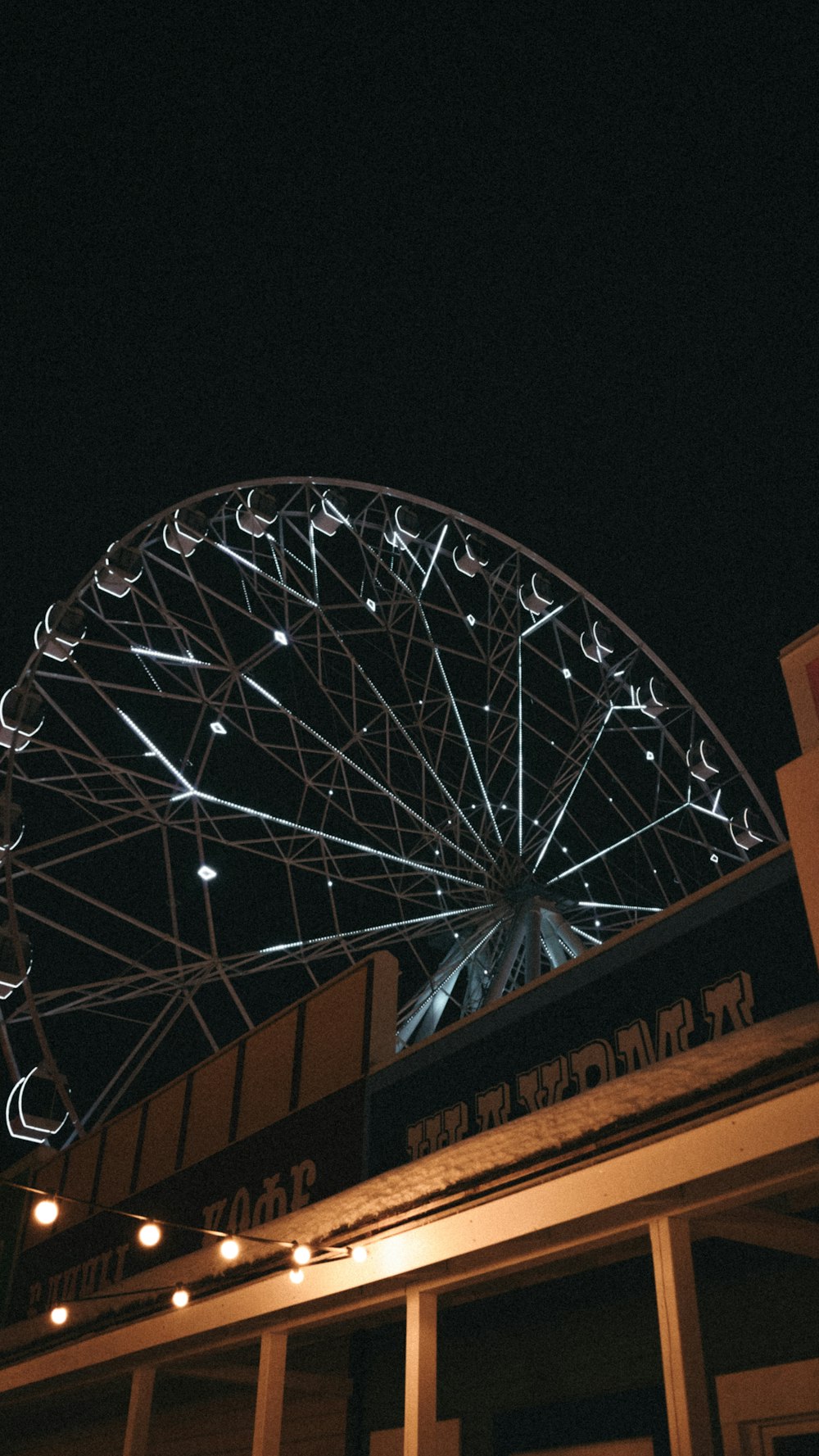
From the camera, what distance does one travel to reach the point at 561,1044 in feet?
23.6

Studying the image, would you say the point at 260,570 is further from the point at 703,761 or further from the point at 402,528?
the point at 703,761

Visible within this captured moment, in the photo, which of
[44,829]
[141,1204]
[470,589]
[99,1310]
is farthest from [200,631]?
[44,829]

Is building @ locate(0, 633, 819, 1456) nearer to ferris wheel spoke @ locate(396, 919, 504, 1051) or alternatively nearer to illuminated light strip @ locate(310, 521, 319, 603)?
ferris wheel spoke @ locate(396, 919, 504, 1051)

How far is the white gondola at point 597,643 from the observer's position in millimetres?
15992

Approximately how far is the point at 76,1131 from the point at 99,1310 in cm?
431

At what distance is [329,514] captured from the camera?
51.4ft

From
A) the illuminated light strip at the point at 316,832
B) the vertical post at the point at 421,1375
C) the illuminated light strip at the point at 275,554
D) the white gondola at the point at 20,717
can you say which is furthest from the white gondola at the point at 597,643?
the vertical post at the point at 421,1375

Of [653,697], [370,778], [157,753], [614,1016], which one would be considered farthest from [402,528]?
[614,1016]

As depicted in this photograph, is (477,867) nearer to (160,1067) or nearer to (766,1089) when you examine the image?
(766,1089)

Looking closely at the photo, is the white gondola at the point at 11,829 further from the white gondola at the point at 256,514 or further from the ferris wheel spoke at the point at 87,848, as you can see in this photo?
the white gondola at the point at 256,514

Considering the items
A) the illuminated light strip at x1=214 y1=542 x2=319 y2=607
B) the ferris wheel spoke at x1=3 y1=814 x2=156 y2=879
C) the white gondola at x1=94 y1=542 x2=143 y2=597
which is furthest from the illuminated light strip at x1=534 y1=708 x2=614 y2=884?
the white gondola at x1=94 y1=542 x2=143 y2=597

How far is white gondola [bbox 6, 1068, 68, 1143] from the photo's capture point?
13.1 meters

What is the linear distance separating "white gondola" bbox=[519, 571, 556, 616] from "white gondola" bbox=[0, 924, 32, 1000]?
24.5 ft

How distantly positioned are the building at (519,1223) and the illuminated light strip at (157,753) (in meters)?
5.14
